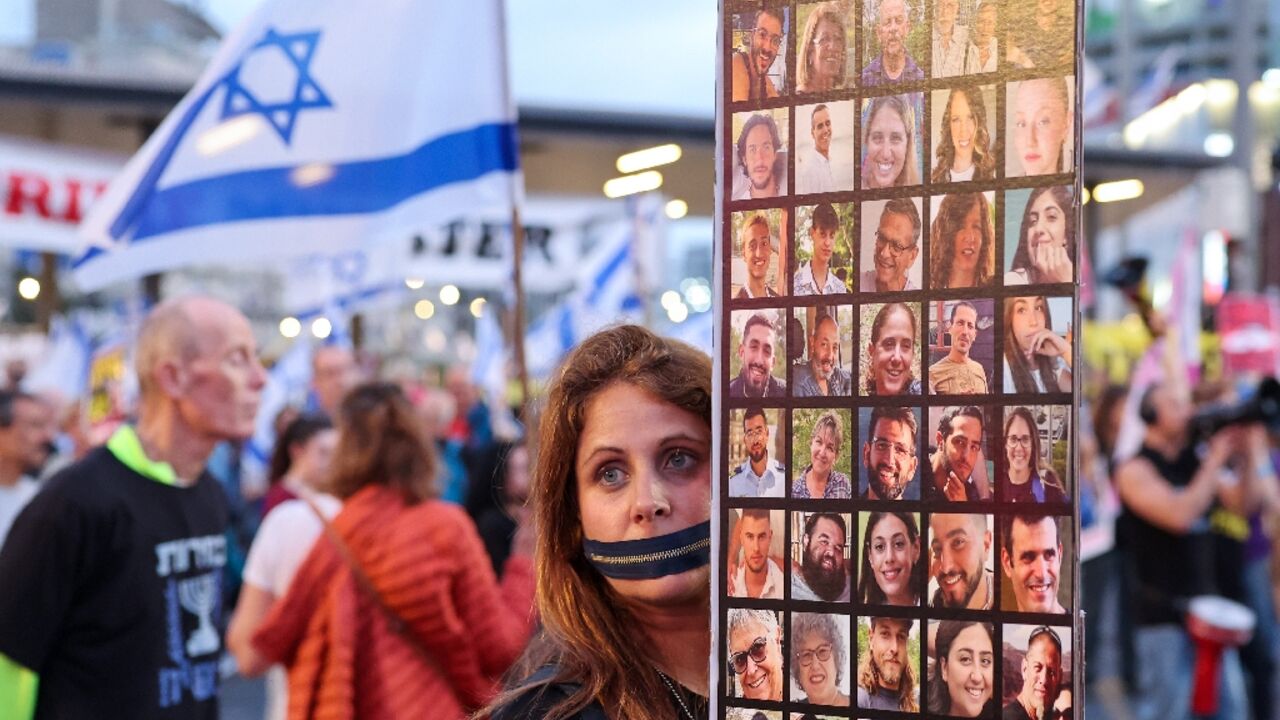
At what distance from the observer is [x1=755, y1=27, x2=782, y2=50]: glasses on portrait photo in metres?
1.47

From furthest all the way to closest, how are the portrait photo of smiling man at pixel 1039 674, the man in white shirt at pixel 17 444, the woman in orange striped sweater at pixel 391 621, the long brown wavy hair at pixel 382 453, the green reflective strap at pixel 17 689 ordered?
the man in white shirt at pixel 17 444
the long brown wavy hair at pixel 382 453
the woman in orange striped sweater at pixel 391 621
the green reflective strap at pixel 17 689
the portrait photo of smiling man at pixel 1039 674

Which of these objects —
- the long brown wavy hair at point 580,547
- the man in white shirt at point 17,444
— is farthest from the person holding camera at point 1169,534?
the long brown wavy hair at point 580,547

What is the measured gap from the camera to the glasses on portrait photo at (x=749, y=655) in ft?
4.73

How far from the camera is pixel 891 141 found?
4.59ft

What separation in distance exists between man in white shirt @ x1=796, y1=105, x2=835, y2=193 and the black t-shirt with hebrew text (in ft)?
9.21

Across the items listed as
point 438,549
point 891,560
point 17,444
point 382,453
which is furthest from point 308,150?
point 891,560

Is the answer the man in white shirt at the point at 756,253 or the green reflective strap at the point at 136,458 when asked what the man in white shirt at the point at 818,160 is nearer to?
the man in white shirt at the point at 756,253

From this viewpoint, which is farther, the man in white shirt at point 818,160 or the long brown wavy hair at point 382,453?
the long brown wavy hair at point 382,453

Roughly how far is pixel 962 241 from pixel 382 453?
11.4ft

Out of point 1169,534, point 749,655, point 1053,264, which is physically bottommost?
point 1169,534

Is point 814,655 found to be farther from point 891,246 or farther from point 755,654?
point 891,246

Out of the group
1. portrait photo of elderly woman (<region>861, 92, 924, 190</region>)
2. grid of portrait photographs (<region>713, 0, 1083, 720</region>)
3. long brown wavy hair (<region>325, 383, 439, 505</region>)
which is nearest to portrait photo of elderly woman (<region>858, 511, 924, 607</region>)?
grid of portrait photographs (<region>713, 0, 1083, 720</region>)

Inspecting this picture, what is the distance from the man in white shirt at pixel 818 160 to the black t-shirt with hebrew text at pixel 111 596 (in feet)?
9.21

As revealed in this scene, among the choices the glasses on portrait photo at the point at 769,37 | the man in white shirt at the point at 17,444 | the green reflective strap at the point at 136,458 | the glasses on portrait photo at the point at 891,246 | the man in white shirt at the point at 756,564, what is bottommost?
the man in white shirt at the point at 17,444
